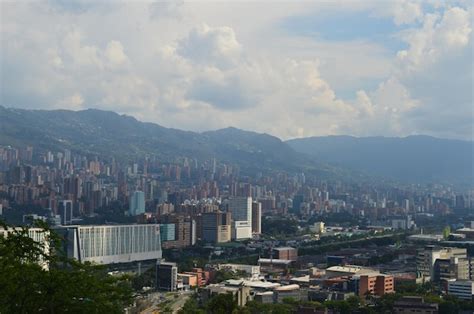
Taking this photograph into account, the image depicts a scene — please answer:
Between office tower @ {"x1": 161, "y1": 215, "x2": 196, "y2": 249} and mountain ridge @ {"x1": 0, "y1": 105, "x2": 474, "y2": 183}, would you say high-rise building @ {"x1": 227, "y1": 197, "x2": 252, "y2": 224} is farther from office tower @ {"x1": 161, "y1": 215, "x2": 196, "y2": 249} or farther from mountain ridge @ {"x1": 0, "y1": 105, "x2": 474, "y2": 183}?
mountain ridge @ {"x1": 0, "y1": 105, "x2": 474, "y2": 183}

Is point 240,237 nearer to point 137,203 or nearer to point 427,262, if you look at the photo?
point 137,203

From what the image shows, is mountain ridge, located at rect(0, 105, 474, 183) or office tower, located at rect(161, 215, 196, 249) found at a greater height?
mountain ridge, located at rect(0, 105, 474, 183)

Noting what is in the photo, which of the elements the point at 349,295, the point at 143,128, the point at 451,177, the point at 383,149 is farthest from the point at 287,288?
the point at 383,149

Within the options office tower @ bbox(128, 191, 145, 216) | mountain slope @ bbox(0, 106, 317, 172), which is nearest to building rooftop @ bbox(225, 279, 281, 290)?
office tower @ bbox(128, 191, 145, 216)

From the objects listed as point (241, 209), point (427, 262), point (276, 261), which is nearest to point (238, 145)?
point (241, 209)

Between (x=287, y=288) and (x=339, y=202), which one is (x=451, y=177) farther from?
(x=287, y=288)

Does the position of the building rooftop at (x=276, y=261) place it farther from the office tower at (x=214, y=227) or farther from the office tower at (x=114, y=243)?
the office tower at (x=214, y=227)
